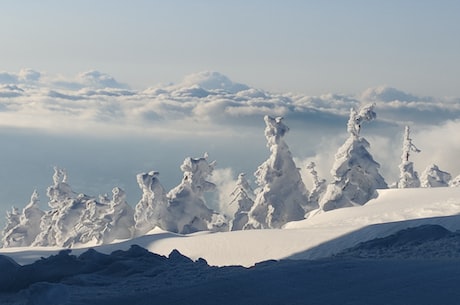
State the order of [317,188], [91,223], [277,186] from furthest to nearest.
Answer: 1. [317,188]
2. [91,223]
3. [277,186]

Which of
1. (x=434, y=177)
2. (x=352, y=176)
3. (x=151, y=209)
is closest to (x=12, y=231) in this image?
(x=151, y=209)

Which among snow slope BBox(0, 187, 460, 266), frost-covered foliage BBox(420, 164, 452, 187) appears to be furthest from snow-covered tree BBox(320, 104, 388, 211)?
frost-covered foliage BBox(420, 164, 452, 187)

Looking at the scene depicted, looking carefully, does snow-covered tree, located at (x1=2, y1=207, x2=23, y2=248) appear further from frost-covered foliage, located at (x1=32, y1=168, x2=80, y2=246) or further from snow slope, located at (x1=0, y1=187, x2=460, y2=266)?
snow slope, located at (x1=0, y1=187, x2=460, y2=266)

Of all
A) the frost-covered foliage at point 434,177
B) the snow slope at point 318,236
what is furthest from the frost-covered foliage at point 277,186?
the frost-covered foliage at point 434,177

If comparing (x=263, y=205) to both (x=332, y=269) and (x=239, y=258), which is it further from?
(x=332, y=269)

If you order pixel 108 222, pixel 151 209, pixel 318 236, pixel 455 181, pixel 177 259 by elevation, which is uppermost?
pixel 455 181

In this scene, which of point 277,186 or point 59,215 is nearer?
point 277,186

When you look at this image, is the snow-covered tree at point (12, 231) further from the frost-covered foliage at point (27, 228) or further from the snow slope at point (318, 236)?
the snow slope at point (318, 236)

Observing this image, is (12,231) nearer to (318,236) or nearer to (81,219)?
(81,219)
